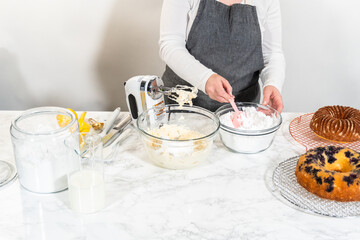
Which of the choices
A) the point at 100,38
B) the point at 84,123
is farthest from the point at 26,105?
the point at 84,123

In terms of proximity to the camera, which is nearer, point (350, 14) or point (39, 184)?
point (39, 184)

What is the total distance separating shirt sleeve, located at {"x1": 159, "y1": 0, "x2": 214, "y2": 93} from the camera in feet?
5.54

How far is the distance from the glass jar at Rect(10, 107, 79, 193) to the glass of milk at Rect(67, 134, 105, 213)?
35 millimetres

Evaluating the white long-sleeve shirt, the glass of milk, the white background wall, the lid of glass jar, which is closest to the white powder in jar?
the white long-sleeve shirt

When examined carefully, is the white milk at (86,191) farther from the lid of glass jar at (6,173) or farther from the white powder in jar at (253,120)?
the white powder in jar at (253,120)

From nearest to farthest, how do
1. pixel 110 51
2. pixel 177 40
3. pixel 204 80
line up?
1. pixel 204 80
2. pixel 177 40
3. pixel 110 51

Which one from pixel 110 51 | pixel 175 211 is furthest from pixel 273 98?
pixel 110 51

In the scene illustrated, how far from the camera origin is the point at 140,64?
2594mm

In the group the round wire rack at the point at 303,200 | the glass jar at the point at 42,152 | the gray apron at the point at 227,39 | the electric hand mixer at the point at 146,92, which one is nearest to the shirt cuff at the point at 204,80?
the electric hand mixer at the point at 146,92

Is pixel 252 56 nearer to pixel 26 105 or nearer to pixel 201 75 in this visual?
pixel 201 75

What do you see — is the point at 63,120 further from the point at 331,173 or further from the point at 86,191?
the point at 331,173

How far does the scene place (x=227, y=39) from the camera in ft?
6.05

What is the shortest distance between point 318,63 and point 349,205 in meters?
1.62

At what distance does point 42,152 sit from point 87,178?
0.49 ft
